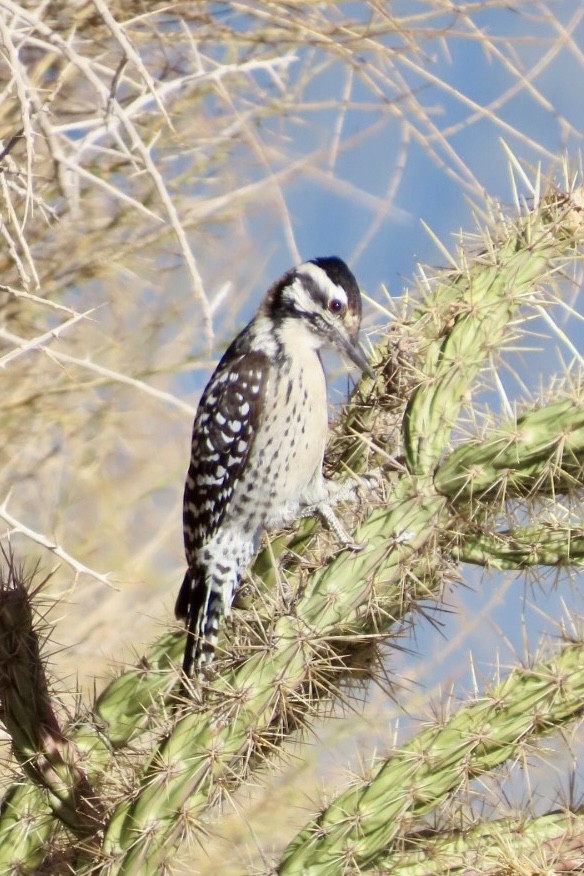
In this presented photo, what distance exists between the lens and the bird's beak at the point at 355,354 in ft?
10.4

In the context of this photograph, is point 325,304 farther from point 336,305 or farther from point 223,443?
point 223,443

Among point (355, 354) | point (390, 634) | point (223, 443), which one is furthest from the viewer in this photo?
point (223, 443)

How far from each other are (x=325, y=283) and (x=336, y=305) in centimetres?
8

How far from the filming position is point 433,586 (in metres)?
2.81

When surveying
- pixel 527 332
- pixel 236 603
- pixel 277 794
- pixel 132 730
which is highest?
pixel 527 332

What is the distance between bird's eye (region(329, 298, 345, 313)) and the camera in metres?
3.54

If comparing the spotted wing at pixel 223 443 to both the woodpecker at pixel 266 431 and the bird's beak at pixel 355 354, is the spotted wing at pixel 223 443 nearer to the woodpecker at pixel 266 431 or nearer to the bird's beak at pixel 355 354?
the woodpecker at pixel 266 431

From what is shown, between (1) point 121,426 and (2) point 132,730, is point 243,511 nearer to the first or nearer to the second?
(2) point 132,730

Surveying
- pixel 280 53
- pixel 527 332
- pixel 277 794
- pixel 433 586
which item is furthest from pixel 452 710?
pixel 280 53

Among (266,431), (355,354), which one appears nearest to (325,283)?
(355,354)

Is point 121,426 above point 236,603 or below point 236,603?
above

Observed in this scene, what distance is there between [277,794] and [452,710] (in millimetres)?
2829

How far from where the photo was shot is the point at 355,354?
3.33m

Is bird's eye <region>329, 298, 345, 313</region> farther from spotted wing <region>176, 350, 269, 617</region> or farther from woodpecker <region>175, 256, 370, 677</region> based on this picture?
spotted wing <region>176, 350, 269, 617</region>
